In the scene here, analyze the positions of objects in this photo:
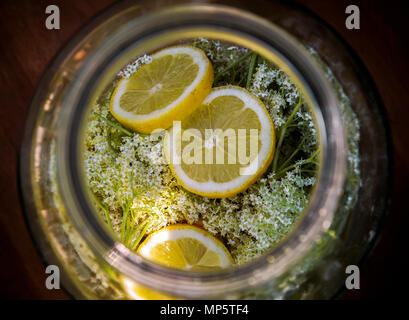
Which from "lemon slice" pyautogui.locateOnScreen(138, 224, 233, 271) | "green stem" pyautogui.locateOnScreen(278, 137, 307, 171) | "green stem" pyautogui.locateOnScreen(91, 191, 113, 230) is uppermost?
"green stem" pyautogui.locateOnScreen(278, 137, 307, 171)

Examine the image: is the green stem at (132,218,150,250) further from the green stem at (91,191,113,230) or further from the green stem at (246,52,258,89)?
the green stem at (246,52,258,89)

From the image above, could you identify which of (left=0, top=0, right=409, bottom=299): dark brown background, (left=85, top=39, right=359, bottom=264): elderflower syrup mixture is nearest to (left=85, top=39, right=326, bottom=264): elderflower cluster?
(left=85, top=39, right=359, bottom=264): elderflower syrup mixture

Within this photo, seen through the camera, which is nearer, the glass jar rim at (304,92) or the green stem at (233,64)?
the glass jar rim at (304,92)

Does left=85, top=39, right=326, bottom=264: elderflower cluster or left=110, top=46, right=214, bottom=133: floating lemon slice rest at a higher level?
left=110, top=46, right=214, bottom=133: floating lemon slice

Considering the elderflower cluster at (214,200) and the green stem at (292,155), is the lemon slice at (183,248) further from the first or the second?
the green stem at (292,155)

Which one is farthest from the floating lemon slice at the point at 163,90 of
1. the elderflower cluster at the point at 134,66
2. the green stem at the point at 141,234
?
the green stem at the point at 141,234
